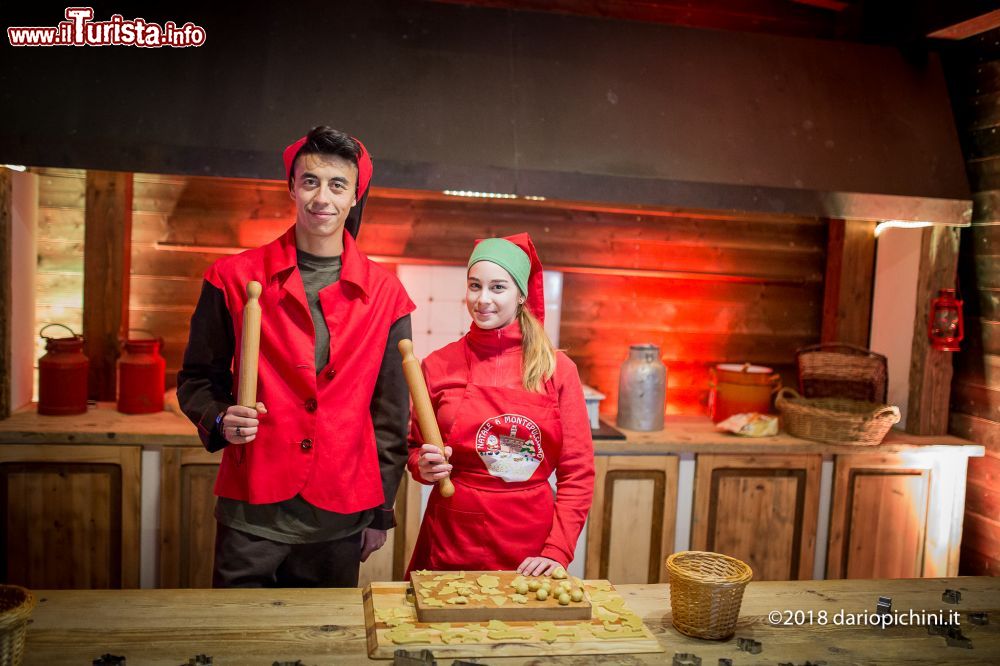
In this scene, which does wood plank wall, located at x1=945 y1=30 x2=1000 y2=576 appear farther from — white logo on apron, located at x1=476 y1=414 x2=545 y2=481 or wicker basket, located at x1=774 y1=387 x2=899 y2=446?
white logo on apron, located at x1=476 y1=414 x2=545 y2=481

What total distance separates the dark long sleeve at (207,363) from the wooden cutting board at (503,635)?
547 millimetres

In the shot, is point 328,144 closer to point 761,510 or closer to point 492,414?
point 492,414

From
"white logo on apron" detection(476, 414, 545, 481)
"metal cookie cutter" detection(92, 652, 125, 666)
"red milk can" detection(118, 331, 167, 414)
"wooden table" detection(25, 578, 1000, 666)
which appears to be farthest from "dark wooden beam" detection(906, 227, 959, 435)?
"metal cookie cutter" detection(92, 652, 125, 666)

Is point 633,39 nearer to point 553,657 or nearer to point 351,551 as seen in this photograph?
point 351,551

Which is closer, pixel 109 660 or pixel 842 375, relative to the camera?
pixel 109 660

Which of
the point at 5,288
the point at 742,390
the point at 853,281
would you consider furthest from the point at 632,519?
the point at 5,288

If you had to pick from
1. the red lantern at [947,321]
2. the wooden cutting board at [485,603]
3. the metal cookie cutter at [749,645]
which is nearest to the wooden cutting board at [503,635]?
the wooden cutting board at [485,603]

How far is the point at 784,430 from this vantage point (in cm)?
357

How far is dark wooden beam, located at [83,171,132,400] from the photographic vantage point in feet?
11.4

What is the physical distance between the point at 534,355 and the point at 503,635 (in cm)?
75

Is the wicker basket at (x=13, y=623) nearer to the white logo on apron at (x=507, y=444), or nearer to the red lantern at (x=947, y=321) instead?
the white logo on apron at (x=507, y=444)

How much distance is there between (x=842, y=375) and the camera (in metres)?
3.75

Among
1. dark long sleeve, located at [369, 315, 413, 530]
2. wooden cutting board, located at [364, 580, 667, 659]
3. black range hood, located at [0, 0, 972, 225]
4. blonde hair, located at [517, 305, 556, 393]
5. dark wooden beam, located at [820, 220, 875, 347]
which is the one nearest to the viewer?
wooden cutting board, located at [364, 580, 667, 659]

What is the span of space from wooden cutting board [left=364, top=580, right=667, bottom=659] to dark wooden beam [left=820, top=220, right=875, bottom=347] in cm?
282
